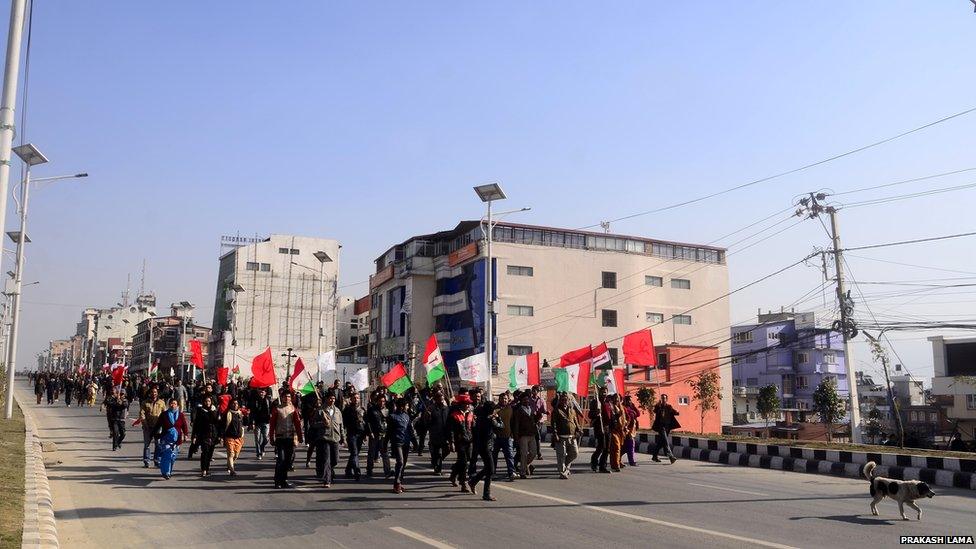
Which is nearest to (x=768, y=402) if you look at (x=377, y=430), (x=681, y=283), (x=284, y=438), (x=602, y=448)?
(x=681, y=283)

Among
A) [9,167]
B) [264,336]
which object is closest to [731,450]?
[9,167]

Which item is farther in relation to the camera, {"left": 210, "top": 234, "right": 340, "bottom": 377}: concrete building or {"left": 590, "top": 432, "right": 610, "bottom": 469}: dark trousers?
{"left": 210, "top": 234, "right": 340, "bottom": 377}: concrete building

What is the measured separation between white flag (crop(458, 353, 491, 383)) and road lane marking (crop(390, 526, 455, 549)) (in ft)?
55.3

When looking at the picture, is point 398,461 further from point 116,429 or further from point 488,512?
point 116,429

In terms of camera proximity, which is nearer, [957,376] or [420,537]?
[420,537]

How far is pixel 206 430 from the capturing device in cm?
1579

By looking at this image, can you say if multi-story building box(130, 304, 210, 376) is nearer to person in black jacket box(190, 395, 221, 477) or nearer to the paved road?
person in black jacket box(190, 395, 221, 477)

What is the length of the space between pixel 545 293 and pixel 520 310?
8.27ft

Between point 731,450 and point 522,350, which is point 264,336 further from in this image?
point 731,450

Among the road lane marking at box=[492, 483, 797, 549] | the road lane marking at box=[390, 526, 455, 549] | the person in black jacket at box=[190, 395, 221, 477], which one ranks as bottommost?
the road lane marking at box=[390, 526, 455, 549]

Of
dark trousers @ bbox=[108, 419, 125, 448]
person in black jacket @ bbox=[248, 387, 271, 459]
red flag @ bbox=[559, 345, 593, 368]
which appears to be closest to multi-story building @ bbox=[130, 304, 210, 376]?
red flag @ bbox=[559, 345, 593, 368]

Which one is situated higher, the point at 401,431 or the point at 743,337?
the point at 743,337

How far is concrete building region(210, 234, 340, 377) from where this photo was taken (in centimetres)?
8688

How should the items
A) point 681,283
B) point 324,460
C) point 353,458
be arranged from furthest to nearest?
point 681,283 → point 353,458 → point 324,460
